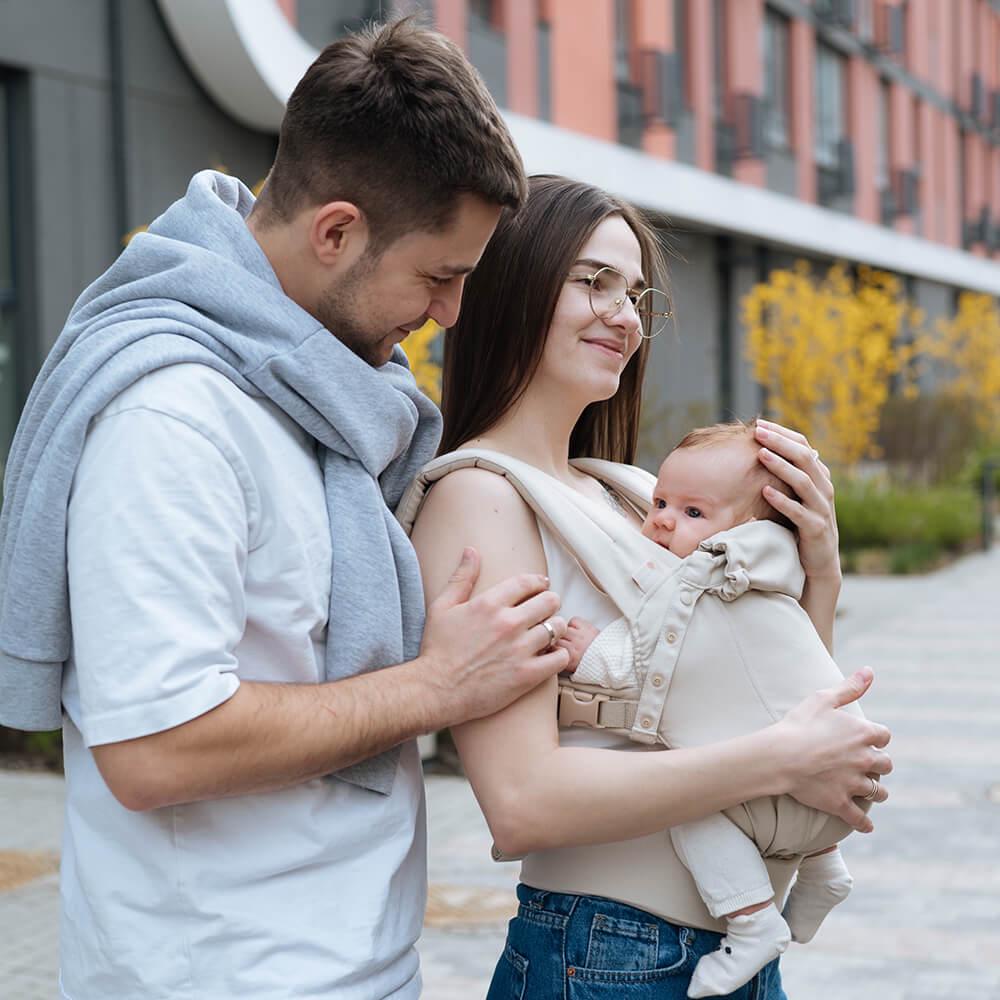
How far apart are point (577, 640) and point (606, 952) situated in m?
0.45

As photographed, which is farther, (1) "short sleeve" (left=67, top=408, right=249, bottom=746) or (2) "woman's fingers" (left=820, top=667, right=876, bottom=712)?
(2) "woman's fingers" (left=820, top=667, right=876, bottom=712)

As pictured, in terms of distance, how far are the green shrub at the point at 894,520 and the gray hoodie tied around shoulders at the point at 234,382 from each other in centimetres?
1543

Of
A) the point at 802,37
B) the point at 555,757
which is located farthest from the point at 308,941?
the point at 802,37

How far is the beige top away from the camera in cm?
213

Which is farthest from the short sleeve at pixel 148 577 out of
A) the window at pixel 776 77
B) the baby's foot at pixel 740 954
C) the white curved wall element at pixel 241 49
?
the window at pixel 776 77

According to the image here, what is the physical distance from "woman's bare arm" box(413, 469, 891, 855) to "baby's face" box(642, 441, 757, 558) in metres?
0.32

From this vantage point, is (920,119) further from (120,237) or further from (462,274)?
(462,274)

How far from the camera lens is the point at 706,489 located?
230 cm

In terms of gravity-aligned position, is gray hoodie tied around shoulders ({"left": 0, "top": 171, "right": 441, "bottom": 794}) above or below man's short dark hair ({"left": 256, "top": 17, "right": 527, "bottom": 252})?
below

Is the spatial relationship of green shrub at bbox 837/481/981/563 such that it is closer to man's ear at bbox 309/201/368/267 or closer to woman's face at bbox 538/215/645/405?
woman's face at bbox 538/215/645/405

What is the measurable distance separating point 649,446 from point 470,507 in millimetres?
9942

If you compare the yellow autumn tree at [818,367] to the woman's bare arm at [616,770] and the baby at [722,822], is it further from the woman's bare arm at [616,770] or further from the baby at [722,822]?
the woman's bare arm at [616,770]

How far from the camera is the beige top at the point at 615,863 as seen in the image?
2131mm

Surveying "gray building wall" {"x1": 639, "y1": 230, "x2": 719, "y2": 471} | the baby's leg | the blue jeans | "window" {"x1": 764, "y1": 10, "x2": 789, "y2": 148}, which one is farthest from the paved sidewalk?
"window" {"x1": 764, "y1": 10, "x2": 789, "y2": 148}
